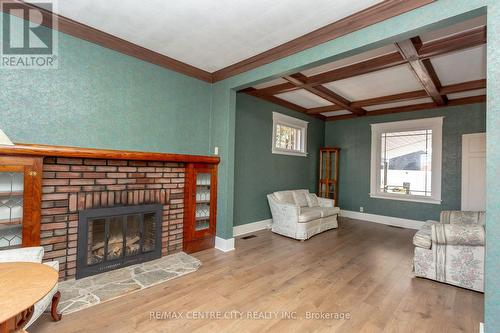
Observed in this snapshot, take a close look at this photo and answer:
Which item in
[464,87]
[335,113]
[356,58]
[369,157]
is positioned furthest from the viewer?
[335,113]

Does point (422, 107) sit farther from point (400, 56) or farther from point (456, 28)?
point (456, 28)

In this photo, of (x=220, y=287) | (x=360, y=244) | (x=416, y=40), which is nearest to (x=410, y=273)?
(x=360, y=244)

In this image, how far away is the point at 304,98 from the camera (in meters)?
5.05

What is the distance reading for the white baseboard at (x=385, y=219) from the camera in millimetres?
5266

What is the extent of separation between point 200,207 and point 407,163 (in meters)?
4.89

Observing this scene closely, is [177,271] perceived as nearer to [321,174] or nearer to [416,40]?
[416,40]

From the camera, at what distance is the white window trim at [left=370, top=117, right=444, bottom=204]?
16.6 ft

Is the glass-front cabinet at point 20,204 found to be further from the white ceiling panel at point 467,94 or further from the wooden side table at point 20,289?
the white ceiling panel at point 467,94

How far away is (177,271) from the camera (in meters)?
2.84

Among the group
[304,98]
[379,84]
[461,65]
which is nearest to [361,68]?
[379,84]

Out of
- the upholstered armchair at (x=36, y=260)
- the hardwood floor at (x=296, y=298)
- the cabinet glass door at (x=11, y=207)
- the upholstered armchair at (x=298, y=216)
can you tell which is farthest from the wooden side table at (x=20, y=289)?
the upholstered armchair at (x=298, y=216)

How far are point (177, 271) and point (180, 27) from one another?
2.83 m

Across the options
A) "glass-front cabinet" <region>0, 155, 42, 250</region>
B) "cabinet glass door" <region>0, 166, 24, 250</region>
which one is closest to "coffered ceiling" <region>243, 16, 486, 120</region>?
"glass-front cabinet" <region>0, 155, 42, 250</region>

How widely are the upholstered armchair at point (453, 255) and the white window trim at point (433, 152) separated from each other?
8.96 ft
